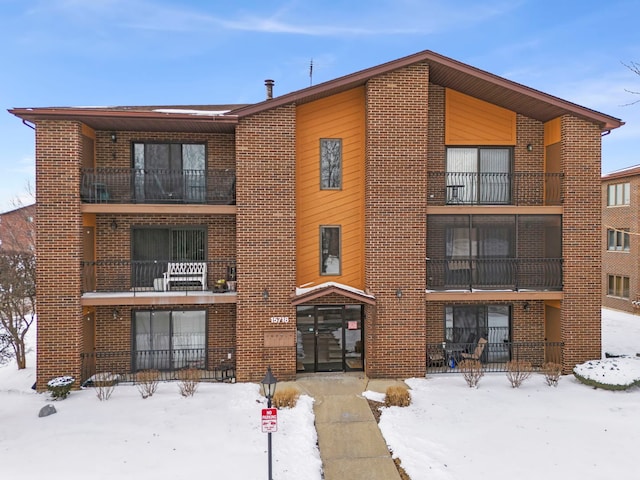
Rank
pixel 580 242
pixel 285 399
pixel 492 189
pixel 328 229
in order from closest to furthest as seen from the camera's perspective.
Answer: pixel 285 399, pixel 580 242, pixel 328 229, pixel 492 189

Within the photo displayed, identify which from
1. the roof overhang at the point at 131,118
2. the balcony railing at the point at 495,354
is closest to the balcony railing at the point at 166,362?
the balcony railing at the point at 495,354

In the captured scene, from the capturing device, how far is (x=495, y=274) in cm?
1324

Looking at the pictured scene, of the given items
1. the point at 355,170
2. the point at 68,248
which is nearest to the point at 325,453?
the point at 355,170

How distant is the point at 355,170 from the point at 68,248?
29.1 ft

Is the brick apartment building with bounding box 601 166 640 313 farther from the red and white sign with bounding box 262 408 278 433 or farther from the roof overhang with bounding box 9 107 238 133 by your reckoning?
the red and white sign with bounding box 262 408 278 433

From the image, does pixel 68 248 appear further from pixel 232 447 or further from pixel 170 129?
pixel 232 447

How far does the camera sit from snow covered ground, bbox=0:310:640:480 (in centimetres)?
762

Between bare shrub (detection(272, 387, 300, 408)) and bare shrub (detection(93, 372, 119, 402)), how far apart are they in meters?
4.62

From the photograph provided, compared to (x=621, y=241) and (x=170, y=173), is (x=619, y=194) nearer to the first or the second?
(x=621, y=241)

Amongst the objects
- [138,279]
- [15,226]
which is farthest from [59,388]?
[15,226]

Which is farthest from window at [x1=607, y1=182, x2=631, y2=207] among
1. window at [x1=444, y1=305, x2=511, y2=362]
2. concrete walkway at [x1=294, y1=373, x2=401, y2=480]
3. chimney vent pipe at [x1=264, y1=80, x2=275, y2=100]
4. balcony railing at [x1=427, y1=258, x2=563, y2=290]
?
chimney vent pipe at [x1=264, y1=80, x2=275, y2=100]

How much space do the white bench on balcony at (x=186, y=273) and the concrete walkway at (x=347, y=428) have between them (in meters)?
4.46

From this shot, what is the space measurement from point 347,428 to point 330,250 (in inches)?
212

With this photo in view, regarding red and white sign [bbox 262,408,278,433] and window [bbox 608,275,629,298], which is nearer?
red and white sign [bbox 262,408,278,433]
